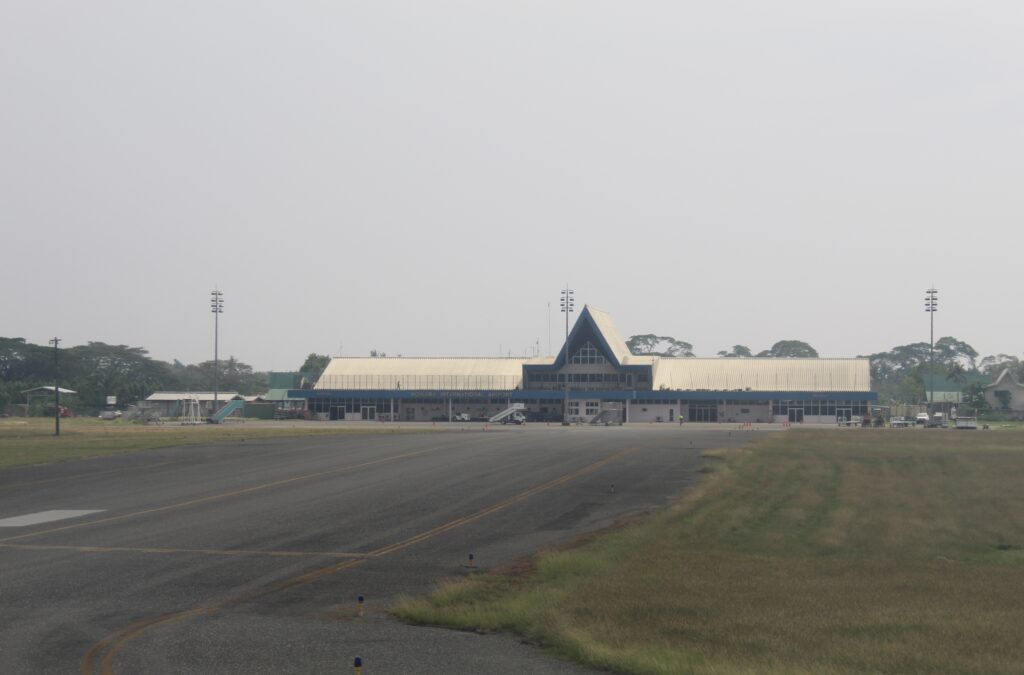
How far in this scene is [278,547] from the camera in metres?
29.7

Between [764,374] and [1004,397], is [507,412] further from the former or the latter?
[1004,397]

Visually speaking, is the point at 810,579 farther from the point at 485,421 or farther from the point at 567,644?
the point at 485,421

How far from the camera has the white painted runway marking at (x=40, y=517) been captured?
34750mm

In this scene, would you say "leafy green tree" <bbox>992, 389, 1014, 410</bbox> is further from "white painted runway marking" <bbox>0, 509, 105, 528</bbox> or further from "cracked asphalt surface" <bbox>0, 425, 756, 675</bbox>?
"white painted runway marking" <bbox>0, 509, 105, 528</bbox>

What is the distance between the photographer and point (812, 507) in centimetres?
3903

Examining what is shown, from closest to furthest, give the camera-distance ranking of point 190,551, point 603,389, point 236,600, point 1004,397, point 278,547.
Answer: point 236,600
point 190,551
point 278,547
point 603,389
point 1004,397

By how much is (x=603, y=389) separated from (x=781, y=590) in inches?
4989

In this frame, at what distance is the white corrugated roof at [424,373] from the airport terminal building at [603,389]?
0.51ft

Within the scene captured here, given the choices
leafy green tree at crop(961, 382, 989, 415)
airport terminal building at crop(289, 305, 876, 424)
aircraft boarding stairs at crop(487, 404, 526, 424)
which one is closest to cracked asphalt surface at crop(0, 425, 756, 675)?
aircraft boarding stairs at crop(487, 404, 526, 424)

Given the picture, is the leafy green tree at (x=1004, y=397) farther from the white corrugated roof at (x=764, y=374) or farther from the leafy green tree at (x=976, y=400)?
the white corrugated roof at (x=764, y=374)

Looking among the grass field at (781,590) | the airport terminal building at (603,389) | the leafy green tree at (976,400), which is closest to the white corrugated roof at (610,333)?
the airport terminal building at (603,389)

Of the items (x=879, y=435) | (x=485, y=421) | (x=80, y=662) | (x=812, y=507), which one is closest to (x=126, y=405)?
(x=485, y=421)

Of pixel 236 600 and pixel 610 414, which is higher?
pixel 610 414

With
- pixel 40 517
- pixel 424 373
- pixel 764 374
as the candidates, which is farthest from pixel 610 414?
pixel 40 517
